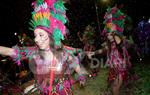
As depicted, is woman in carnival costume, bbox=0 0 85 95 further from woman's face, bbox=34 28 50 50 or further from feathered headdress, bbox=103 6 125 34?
feathered headdress, bbox=103 6 125 34

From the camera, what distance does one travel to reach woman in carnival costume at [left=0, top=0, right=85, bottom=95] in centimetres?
423

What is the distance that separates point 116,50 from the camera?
23.8ft

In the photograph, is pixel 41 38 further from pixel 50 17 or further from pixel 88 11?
pixel 88 11

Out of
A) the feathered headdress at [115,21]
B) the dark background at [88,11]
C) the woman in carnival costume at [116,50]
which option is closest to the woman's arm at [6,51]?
the woman in carnival costume at [116,50]

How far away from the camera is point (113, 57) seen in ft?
24.0

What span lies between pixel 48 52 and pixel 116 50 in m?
3.20

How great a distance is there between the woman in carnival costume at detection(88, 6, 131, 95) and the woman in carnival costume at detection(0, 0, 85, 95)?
2.92 meters

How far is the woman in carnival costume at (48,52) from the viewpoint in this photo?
4234 mm

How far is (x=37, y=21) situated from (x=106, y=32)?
340 cm

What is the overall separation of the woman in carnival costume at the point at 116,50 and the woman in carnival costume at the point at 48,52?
2.92 m

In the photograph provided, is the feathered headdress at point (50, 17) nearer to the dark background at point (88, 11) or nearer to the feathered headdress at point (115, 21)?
the feathered headdress at point (115, 21)

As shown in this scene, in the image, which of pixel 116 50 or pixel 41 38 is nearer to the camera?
pixel 41 38

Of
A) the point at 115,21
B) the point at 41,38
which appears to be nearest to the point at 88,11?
the point at 115,21

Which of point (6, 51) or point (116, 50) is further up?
point (116, 50)
